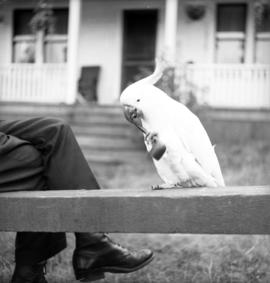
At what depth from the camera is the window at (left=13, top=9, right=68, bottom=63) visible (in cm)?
1052

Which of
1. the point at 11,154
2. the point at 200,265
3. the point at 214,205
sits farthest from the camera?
the point at 200,265

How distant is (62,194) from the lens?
1754mm

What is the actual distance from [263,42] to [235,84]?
4.67 ft

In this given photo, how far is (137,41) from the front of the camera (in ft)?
33.6

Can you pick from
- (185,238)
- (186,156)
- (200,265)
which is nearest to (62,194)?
(186,156)

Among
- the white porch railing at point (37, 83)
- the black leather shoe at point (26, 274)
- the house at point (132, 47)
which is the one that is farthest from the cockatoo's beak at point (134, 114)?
the white porch railing at point (37, 83)

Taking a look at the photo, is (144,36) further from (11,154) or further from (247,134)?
(11,154)

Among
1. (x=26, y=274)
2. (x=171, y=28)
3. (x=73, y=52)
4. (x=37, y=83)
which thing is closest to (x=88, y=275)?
(x=26, y=274)

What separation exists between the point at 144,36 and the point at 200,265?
7926 mm

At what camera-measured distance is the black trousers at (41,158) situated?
190 centimetres

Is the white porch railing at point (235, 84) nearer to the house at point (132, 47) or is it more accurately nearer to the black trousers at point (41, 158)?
the house at point (132, 47)

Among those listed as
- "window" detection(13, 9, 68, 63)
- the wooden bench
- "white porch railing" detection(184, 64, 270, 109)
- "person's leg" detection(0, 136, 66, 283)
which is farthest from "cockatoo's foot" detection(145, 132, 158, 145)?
"window" detection(13, 9, 68, 63)

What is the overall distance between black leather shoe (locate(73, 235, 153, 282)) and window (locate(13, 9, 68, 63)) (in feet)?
29.2

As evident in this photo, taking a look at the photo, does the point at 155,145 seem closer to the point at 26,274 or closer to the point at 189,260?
the point at 26,274
